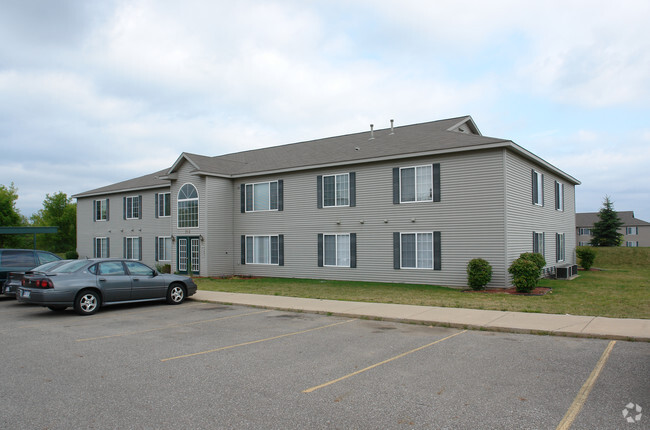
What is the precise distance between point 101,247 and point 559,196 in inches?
1233

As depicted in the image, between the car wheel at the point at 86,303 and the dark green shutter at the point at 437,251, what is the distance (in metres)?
12.5

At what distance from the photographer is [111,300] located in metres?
13.4

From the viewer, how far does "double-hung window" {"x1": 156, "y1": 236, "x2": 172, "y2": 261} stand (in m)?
30.5

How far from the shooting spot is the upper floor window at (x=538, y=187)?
21562 millimetres

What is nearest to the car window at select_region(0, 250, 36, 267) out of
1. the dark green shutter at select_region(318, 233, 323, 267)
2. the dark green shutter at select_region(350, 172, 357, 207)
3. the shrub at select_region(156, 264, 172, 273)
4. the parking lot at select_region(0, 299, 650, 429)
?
the parking lot at select_region(0, 299, 650, 429)

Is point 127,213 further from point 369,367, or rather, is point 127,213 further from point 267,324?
point 369,367

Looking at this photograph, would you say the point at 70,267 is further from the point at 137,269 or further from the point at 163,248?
the point at 163,248

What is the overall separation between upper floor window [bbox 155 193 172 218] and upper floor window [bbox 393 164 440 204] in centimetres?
1664

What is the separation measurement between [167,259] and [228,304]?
57.2ft

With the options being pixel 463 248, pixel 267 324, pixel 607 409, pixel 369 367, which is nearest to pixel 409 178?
pixel 463 248

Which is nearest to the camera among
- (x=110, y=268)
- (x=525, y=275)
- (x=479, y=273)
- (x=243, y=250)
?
(x=110, y=268)

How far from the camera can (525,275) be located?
53.8ft

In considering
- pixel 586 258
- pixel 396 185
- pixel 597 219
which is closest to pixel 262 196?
pixel 396 185

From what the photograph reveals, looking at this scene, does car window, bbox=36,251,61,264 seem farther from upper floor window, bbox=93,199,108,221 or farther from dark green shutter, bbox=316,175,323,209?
upper floor window, bbox=93,199,108,221
